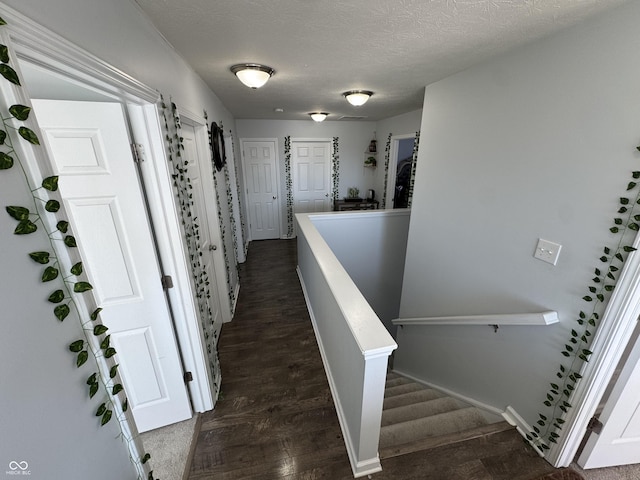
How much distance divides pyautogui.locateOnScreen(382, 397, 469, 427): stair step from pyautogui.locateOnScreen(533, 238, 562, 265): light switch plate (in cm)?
136

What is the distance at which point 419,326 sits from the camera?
279 centimetres

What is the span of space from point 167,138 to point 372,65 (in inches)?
58.4

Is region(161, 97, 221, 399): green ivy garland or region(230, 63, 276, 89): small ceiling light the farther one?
region(230, 63, 276, 89): small ceiling light

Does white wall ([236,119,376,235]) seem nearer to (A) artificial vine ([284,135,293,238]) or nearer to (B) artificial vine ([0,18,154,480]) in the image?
(A) artificial vine ([284,135,293,238])

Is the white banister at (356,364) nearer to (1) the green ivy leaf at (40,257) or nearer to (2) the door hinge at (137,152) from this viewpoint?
(1) the green ivy leaf at (40,257)

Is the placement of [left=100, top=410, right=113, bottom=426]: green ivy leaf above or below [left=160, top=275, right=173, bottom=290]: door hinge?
below

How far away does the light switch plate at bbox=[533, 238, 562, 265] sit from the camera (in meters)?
1.42

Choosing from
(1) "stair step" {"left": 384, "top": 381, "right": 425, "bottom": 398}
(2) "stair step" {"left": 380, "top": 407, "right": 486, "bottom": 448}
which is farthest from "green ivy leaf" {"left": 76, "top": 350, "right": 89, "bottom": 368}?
(1) "stair step" {"left": 384, "top": 381, "right": 425, "bottom": 398}

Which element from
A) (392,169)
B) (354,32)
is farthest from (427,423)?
(392,169)

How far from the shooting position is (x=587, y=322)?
1.28 metres

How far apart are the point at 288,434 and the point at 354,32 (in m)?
2.38

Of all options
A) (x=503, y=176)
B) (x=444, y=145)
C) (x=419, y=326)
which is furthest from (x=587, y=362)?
(x=444, y=145)

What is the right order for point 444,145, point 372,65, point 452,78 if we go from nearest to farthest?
point 372,65 < point 452,78 < point 444,145

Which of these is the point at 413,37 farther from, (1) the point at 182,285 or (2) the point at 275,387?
(2) the point at 275,387
